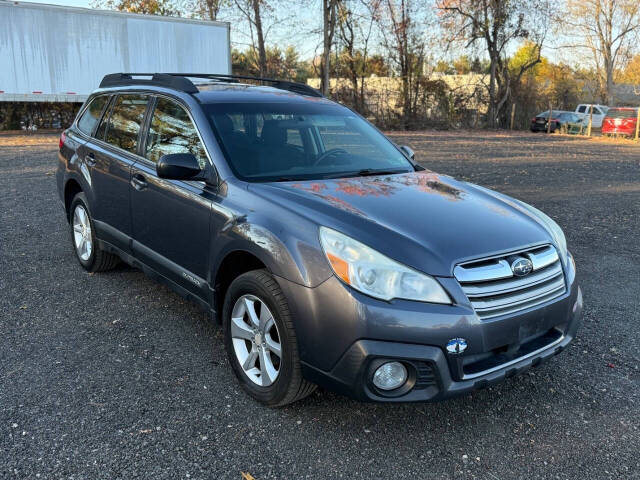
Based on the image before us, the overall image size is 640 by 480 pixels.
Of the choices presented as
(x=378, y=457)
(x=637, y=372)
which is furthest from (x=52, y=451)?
(x=637, y=372)

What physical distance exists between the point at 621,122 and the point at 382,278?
2761 centimetres

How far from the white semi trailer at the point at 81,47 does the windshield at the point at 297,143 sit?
2021 centimetres

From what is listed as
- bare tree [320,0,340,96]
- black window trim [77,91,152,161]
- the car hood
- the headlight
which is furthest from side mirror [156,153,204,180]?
bare tree [320,0,340,96]

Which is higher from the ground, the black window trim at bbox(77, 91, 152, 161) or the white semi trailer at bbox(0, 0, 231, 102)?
the white semi trailer at bbox(0, 0, 231, 102)

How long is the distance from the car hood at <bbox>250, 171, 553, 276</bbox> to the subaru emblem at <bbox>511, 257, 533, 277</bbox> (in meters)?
0.08

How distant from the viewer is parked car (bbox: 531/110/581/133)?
99.2 ft

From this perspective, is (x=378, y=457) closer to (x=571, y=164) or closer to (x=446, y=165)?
(x=446, y=165)

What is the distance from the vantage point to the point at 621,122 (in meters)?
25.8

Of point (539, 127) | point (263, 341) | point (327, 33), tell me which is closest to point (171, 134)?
point (263, 341)

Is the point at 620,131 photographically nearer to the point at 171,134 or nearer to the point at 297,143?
the point at 297,143

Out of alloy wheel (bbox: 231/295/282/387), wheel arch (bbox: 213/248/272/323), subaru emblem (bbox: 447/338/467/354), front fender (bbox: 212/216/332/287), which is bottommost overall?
alloy wheel (bbox: 231/295/282/387)

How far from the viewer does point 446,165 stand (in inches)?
A: 539

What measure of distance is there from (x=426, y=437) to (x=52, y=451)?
183cm

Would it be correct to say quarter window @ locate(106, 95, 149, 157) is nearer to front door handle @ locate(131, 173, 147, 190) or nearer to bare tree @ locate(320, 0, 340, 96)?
front door handle @ locate(131, 173, 147, 190)
